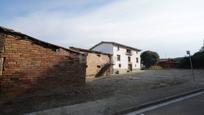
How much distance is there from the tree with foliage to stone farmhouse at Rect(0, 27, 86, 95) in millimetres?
56856

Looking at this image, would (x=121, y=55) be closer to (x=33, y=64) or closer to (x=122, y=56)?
(x=122, y=56)

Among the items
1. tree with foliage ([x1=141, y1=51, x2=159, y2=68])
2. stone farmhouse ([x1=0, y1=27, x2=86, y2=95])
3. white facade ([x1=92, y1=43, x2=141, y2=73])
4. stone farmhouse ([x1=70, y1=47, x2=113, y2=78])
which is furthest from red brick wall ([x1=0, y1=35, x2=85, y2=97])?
tree with foliage ([x1=141, y1=51, x2=159, y2=68])

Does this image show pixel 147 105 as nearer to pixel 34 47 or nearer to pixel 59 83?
pixel 59 83

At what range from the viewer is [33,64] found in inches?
494

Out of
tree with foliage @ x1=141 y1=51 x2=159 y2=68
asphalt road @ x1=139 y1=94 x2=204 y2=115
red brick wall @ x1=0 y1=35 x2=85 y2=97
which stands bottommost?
asphalt road @ x1=139 y1=94 x2=204 y2=115

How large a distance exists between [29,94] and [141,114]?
5.47 metres

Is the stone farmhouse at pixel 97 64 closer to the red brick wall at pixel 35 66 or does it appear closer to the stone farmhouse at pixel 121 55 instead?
the stone farmhouse at pixel 121 55

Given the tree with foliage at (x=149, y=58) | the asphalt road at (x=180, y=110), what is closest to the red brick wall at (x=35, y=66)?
the asphalt road at (x=180, y=110)

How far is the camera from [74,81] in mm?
14492

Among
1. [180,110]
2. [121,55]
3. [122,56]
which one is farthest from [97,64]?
[180,110]

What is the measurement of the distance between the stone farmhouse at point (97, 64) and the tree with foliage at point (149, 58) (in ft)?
80.5

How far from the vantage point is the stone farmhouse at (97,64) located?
41.2 metres

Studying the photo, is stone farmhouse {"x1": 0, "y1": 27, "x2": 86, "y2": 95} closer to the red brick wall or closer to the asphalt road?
the red brick wall

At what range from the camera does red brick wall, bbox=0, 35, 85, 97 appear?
38.1ft
